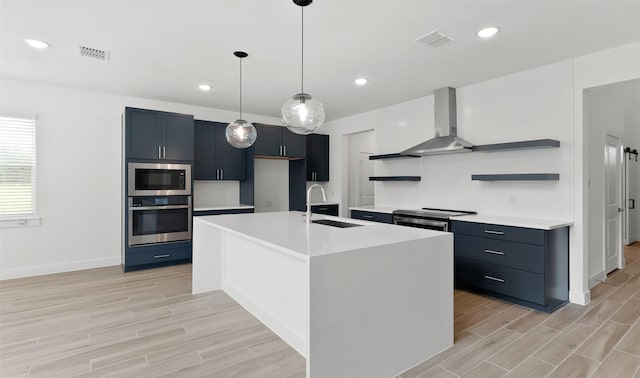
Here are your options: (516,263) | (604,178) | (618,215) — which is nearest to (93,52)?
(516,263)

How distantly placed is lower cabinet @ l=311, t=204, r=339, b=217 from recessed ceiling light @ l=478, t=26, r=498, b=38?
3849 mm

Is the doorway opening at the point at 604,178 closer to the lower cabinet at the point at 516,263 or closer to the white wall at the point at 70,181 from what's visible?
the lower cabinet at the point at 516,263

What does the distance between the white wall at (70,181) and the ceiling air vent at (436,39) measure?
13.5 ft

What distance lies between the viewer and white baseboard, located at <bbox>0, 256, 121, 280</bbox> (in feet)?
13.6

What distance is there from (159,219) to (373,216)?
3.05m

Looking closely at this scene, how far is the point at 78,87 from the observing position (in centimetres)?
441

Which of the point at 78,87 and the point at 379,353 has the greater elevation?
the point at 78,87

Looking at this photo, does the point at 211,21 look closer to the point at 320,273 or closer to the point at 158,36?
the point at 158,36

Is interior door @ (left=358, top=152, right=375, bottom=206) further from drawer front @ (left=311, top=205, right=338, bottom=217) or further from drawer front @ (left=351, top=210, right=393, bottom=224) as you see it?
drawer front @ (left=351, top=210, right=393, bottom=224)

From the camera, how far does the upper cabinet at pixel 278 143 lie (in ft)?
18.5

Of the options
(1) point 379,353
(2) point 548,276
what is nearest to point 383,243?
(1) point 379,353

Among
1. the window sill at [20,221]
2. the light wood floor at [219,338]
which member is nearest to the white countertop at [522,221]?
the light wood floor at [219,338]

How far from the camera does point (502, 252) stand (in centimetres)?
333

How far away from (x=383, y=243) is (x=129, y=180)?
12.4 feet
